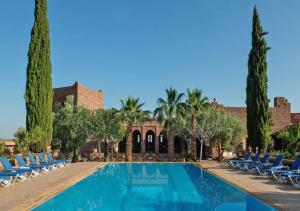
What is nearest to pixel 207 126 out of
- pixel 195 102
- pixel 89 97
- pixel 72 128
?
pixel 195 102

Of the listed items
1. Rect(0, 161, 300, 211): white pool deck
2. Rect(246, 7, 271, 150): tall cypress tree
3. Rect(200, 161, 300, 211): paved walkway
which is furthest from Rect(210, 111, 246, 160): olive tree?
Rect(200, 161, 300, 211): paved walkway

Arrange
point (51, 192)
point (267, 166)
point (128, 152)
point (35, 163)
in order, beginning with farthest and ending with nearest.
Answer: point (128, 152) < point (35, 163) < point (267, 166) < point (51, 192)

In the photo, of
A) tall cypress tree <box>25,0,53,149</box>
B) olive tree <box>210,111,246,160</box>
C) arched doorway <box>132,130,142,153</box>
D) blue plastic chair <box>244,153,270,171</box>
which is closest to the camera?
blue plastic chair <box>244,153,270,171</box>

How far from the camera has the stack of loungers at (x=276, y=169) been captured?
47.6 feet

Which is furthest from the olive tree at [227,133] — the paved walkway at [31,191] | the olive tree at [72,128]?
the paved walkway at [31,191]

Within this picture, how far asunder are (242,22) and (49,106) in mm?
14294

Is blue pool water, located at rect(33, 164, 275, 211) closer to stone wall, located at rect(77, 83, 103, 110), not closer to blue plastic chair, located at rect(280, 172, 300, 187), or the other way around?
blue plastic chair, located at rect(280, 172, 300, 187)

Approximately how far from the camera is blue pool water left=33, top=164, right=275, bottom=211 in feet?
36.6

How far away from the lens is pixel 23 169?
52.5 feet

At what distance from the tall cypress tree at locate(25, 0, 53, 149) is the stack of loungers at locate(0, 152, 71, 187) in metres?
2.50

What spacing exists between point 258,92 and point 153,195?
16477mm

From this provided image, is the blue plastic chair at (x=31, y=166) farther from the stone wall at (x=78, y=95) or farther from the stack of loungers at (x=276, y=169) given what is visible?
the stone wall at (x=78, y=95)

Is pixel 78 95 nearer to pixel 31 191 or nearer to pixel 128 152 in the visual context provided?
pixel 128 152

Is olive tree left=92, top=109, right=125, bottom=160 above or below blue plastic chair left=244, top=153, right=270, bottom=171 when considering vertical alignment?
above
